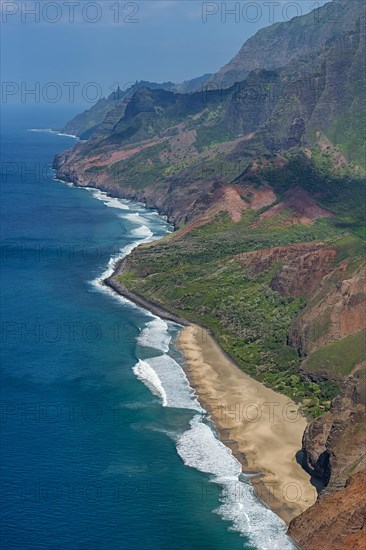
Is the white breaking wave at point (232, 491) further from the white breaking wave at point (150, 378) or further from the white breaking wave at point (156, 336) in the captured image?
the white breaking wave at point (156, 336)

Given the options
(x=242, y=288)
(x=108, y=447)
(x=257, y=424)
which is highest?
(x=242, y=288)

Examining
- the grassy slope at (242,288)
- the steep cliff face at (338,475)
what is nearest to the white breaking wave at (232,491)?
the steep cliff face at (338,475)

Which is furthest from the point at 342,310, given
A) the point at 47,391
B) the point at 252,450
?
the point at 47,391


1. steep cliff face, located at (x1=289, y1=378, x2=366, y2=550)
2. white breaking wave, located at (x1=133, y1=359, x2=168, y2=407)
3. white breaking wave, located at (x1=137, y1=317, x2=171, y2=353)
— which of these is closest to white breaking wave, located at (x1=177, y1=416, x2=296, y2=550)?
steep cliff face, located at (x1=289, y1=378, x2=366, y2=550)

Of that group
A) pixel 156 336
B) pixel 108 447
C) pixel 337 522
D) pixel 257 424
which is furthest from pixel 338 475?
pixel 156 336

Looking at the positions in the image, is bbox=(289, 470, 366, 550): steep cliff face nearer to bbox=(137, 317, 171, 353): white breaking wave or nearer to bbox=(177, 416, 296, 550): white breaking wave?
bbox=(177, 416, 296, 550): white breaking wave

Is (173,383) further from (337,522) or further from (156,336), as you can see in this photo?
(337,522)

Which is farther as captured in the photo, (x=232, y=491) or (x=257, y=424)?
(x=257, y=424)
